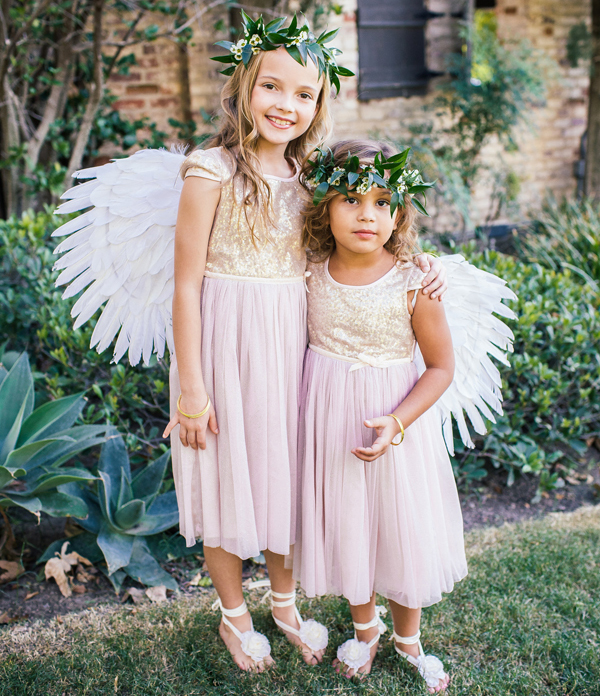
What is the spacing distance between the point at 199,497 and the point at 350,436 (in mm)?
514

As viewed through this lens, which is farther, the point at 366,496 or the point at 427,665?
the point at 427,665

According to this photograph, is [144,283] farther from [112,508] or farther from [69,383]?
[69,383]

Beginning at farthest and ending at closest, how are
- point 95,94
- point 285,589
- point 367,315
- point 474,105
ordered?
point 474,105 < point 95,94 < point 285,589 < point 367,315

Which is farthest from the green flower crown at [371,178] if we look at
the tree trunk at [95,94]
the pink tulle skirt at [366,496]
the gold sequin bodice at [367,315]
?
the tree trunk at [95,94]

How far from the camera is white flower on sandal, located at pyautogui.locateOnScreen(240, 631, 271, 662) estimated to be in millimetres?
2043

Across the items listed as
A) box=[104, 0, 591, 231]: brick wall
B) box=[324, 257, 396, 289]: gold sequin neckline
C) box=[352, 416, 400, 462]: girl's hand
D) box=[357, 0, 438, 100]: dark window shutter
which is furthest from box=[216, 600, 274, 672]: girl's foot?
box=[357, 0, 438, 100]: dark window shutter

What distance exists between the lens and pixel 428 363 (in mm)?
1858

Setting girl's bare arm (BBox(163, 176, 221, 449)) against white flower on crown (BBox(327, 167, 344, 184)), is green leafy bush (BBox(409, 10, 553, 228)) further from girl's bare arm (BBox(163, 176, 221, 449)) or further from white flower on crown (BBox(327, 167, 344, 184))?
girl's bare arm (BBox(163, 176, 221, 449))

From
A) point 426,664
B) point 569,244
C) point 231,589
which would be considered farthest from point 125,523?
point 569,244

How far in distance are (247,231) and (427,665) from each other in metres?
1.47

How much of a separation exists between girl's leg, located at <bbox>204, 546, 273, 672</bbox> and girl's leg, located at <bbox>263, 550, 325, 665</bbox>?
0.11 metres

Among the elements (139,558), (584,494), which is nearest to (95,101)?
(139,558)

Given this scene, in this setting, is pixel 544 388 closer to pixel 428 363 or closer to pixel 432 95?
pixel 428 363

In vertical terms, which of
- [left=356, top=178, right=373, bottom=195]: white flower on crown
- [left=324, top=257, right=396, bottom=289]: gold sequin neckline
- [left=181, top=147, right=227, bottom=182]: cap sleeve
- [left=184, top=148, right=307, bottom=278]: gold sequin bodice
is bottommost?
[left=324, top=257, right=396, bottom=289]: gold sequin neckline
